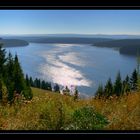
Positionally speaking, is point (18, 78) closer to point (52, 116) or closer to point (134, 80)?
point (52, 116)

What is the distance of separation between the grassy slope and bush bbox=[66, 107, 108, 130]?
0.18 ft

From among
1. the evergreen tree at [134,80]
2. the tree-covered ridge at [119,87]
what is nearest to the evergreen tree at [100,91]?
the tree-covered ridge at [119,87]

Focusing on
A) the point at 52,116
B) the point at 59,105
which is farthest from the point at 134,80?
the point at 52,116

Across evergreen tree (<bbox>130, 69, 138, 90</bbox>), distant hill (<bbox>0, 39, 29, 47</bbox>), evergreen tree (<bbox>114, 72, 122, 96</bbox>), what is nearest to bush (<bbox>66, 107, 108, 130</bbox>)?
evergreen tree (<bbox>114, 72, 122, 96</bbox>)

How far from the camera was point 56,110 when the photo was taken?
435 centimetres

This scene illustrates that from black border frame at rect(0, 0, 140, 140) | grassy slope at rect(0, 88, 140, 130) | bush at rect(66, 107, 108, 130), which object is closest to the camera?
black border frame at rect(0, 0, 140, 140)

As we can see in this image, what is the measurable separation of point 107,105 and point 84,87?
36 cm

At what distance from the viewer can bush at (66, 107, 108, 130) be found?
4094 millimetres

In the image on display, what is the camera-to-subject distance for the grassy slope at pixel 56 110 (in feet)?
13.8

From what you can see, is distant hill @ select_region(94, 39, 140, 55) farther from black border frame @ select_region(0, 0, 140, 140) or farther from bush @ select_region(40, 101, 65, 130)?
bush @ select_region(40, 101, 65, 130)

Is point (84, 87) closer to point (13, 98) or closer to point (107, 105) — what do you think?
point (107, 105)
